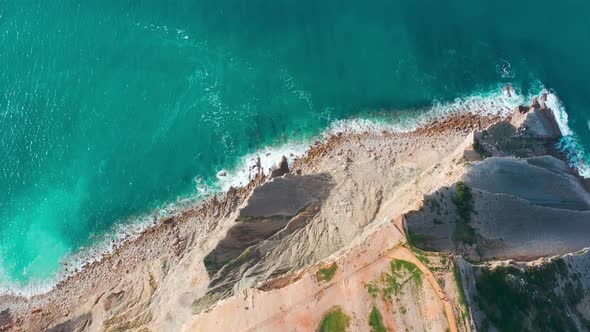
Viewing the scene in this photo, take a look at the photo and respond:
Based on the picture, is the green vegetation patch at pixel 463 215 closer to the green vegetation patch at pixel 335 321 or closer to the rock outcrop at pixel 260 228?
the green vegetation patch at pixel 335 321

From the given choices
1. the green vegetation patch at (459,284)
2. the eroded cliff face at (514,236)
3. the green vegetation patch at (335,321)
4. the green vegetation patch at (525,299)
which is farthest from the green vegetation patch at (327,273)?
the green vegetation patch at (525,299)

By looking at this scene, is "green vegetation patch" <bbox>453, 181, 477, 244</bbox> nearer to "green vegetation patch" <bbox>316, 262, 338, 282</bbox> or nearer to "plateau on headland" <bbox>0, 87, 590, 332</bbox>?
"plateau on headland" <bbox>0, 87, 590, 332</bbox>

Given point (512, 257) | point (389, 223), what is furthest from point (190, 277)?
point (512, 257)

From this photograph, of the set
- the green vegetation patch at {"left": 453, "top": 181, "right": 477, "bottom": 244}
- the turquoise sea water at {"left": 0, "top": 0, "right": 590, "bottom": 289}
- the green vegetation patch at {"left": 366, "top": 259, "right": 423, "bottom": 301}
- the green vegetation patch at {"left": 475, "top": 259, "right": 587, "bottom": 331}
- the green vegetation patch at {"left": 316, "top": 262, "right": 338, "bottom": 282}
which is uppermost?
the turquoise sea water at {"left": 0, "top": 0, "right": 590, "bottom": 289}

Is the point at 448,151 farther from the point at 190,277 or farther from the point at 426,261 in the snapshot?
the point at 190,277

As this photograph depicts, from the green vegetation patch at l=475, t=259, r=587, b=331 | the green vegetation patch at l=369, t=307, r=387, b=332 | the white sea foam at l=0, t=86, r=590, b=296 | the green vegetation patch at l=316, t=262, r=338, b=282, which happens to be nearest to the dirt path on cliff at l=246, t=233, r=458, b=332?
the green vegetation patch at l=316, t=262, r=338, b=282

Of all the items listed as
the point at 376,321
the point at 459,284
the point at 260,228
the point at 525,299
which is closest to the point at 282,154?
the point at 260,228
